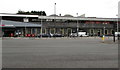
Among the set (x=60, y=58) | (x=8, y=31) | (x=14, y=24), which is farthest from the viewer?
(x=14, y=24)

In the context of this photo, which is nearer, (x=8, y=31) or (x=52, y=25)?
(x=8, y=31)

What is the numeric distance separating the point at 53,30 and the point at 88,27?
17.9m

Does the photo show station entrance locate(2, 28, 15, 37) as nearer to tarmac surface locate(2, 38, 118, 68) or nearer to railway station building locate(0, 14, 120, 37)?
railway station building locate(0, 14, 120, 37)

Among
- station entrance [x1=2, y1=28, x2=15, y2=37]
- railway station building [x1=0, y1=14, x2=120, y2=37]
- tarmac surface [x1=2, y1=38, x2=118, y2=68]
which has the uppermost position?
railway station building [x1=0, y1=14, x2=120, y2=37]

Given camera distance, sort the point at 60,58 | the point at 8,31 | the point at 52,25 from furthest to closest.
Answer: the point at 52,25 → the point at 8,31 → the point at 60,58

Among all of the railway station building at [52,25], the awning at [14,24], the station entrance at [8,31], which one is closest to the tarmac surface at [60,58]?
the station entrance at [8,31]

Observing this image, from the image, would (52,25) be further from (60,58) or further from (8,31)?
(60,58)

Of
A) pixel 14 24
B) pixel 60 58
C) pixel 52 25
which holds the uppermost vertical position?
pixel 14 24

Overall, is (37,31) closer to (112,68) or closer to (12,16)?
(12,16)

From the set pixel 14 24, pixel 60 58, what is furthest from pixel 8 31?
pixel 60 58

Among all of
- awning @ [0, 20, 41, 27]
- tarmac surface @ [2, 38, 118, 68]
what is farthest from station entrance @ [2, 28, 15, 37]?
tarmac surface @ [2, 38, 118, 68]

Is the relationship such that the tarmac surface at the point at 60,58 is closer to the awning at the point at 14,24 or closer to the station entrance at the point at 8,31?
the station entrance at the point at 8,31

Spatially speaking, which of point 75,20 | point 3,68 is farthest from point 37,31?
point 3,68

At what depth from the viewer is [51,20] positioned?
8325 cm
